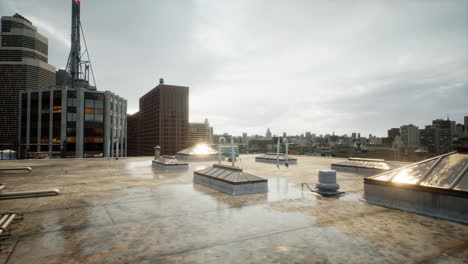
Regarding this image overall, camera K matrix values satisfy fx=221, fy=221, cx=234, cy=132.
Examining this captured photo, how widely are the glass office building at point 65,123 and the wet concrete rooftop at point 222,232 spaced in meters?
70.8

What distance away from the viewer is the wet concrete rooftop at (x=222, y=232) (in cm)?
539

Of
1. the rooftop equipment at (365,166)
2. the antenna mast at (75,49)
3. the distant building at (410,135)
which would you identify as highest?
the antenna mast at (75,49)

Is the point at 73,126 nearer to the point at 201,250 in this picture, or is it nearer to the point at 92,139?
the point at 92,139

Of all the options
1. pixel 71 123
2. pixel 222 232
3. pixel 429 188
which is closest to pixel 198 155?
pixel 222 232

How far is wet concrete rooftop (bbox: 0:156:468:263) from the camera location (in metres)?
5.39

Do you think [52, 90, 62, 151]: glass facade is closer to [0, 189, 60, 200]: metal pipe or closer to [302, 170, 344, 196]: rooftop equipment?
[0, 189, 60, 200]: metal pipe

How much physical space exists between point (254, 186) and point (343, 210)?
473 cm

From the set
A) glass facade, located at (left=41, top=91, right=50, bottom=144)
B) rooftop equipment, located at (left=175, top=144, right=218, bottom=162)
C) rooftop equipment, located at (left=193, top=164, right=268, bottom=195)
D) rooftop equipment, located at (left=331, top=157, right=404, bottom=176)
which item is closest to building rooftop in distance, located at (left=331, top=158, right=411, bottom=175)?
rooftop equipment, located at (left=331, top=157, right=404, bottom=176)

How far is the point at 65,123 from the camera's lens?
7400 centimetres

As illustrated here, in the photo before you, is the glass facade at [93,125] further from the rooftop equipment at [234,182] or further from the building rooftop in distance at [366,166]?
the building rooftop in distance at [366,166]

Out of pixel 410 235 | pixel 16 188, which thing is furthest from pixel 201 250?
pixel 16 188

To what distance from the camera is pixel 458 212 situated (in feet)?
26.6

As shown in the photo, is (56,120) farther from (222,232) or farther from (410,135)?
(410,135)

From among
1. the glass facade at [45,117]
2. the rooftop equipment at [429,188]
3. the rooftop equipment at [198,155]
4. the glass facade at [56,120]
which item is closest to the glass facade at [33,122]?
the glass facade at [45,117]
